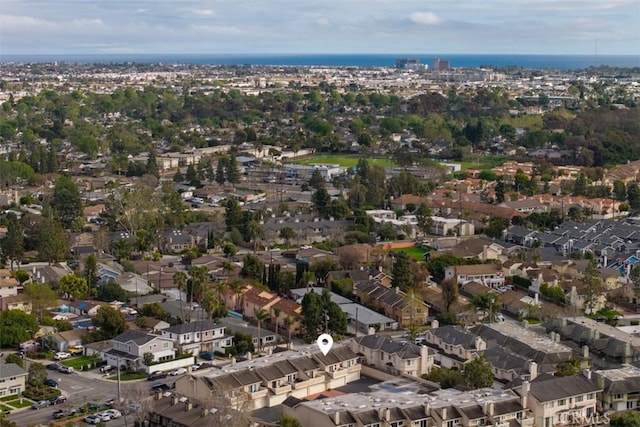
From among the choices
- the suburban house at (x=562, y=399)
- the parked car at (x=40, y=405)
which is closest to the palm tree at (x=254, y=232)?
the parked car at (x=40, y=405)

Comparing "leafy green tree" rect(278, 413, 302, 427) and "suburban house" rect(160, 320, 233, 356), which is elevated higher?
"leafy green tree" rect(278, 413, 302, 427)

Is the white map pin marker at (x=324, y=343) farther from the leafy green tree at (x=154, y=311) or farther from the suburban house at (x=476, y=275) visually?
the suburban house at (x=476, y=275)

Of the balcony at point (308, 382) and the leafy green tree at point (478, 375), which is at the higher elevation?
the leafy green tree at point (478, 375)

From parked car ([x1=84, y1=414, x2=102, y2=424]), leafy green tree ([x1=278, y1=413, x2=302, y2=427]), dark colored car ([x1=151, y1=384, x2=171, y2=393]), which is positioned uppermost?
leafy green tree ([x1=278, y1=413, x2=302, y2=427])

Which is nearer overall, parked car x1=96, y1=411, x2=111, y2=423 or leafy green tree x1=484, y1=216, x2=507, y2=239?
parked car x1=96, y1=411, x2=111, y2=423

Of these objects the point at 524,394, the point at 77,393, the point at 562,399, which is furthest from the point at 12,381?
the point at 562,399

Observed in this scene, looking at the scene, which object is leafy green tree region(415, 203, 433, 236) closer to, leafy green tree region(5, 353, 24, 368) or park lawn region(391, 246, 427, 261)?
park lawn region(391, 246, 427, 261)

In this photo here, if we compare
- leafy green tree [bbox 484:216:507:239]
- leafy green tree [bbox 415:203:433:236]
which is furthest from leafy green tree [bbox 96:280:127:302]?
leafy green tree [bbox 484:216:507:239]
